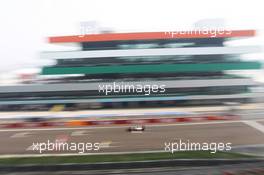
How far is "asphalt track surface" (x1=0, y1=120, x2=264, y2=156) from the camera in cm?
362

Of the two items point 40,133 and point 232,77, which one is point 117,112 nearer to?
point 40,133

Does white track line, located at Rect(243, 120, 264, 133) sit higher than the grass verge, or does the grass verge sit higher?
white track line, located at Rect(243, 120, 264, 133)

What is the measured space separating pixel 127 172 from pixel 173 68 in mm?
1625

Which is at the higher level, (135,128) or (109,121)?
(109,121)

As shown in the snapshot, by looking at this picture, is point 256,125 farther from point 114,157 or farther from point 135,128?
point 114,157

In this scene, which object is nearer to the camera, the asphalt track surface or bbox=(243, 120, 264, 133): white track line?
the asphalt track surface

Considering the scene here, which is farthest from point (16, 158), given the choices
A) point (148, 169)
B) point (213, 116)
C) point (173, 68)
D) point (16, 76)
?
point (213, 116)

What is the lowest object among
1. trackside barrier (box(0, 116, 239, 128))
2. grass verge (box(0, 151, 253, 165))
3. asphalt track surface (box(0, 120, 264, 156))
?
grass verge (box(0, 151, 253, 165))

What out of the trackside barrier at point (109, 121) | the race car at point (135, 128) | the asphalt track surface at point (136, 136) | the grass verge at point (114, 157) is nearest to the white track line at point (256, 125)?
the asphalt track surface at point (136, 136)

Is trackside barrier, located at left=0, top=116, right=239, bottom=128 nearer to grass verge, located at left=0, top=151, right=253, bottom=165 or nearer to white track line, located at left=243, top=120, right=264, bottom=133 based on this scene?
white track line, located at left=243, top=120, right=264, bottom=133

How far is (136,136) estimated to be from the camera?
3861 millimetres

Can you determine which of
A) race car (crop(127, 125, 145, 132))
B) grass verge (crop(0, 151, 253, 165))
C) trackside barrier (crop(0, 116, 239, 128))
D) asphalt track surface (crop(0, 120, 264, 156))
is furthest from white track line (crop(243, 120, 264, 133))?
race car (crop(127, 125, 145, 132))

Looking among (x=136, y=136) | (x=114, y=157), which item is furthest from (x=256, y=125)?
(x=114, y=157)

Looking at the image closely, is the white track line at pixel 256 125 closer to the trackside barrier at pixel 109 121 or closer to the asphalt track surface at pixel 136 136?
the asphalt track surface at pixel 136 136
